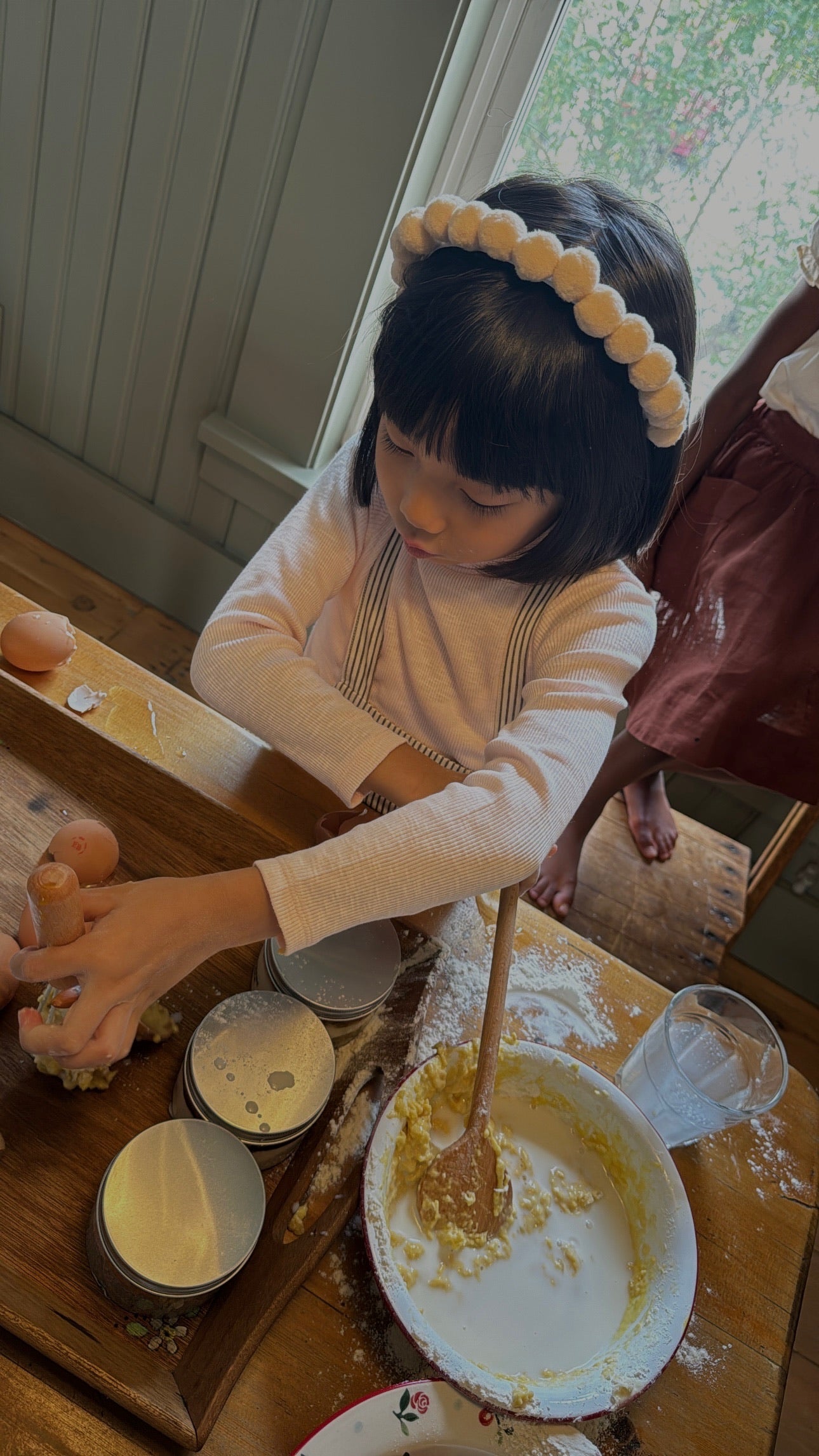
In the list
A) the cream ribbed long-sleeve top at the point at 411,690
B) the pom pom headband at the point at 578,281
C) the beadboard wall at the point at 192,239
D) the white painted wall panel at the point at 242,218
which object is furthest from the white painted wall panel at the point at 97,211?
the pom pom headband at the point at 578,281

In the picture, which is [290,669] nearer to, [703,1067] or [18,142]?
[703,1067]

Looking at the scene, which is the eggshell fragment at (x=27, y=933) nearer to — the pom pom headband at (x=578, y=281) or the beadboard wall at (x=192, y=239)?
the pom pom headband at (x=578, y=281)

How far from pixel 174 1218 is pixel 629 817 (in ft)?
3.71

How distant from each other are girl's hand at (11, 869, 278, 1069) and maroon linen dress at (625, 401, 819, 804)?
3.16 ft

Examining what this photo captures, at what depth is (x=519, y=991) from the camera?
2.78 ft

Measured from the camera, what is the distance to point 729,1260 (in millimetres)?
737

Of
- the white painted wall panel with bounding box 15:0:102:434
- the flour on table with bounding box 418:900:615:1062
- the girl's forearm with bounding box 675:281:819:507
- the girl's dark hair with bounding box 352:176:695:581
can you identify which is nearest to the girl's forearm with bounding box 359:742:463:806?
the flour on table with bounding box 418:900:615:1062

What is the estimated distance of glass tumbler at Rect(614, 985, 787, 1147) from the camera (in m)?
0.77

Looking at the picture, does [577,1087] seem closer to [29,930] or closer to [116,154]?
[29,930]

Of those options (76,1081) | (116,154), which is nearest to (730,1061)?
(76,1081)

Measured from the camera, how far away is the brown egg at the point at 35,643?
911 mm

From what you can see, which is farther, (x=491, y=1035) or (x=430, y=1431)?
(x=491, y=1035)

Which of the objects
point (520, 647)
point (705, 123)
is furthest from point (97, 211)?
point (520, 647)

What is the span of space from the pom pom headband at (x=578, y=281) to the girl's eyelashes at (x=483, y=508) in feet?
0.44
